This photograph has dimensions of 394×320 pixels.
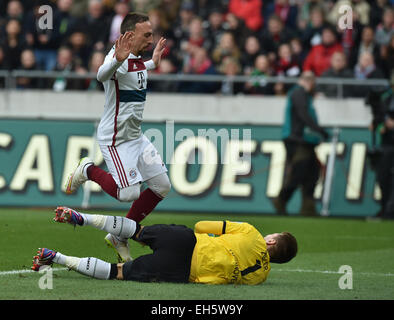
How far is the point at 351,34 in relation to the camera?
19.8 m

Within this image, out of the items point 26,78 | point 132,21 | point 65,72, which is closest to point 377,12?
point 65,72

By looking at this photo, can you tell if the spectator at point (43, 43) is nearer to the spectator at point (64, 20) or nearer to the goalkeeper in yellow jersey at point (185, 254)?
the spectator at point (64, 20)

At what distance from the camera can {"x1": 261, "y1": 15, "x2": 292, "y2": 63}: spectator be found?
65.1 ft

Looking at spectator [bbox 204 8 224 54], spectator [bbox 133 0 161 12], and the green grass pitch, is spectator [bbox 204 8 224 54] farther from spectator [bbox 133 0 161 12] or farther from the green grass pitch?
the green grass pitch

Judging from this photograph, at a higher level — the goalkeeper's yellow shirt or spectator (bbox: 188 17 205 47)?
spectator (bbox: 188 17 205 47)

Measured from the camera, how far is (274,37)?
65.4 ft

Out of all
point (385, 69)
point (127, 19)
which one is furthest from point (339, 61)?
point (127, 19)

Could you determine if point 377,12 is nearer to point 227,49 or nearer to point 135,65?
point 227,49

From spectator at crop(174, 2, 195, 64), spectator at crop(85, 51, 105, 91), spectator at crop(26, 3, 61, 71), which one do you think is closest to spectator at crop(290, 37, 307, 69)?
spectator at crop(174, 2, 195, 64)

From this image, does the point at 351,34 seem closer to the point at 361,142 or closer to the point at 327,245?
the point at 361,142

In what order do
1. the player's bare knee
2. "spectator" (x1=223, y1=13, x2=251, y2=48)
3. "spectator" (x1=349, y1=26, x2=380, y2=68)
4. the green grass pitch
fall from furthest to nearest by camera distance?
"spectator" (x1=223, y1=13, x2=251, y2=48)
"spectator" (x1=349, y1=26, x2=380, y2=68)
the player's bare knee
the green grass pitch

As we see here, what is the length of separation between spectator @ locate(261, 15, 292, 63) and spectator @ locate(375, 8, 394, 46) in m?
1.81
